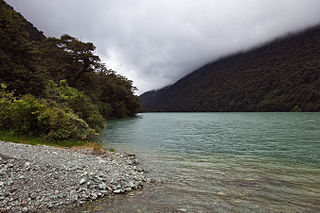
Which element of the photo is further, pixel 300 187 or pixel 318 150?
pixel 318 150

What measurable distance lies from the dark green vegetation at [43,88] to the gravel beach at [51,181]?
6532 mm

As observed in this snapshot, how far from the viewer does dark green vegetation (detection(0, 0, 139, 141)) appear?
1552 cm

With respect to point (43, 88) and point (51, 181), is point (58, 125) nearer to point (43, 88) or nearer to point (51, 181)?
point (51, 181)

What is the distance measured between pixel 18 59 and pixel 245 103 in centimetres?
18809

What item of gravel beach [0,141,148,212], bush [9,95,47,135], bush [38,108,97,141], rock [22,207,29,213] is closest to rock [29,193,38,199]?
gravel beach [0,141,148,212]

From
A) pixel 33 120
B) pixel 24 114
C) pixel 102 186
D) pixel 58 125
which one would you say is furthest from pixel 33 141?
pixel 102 186

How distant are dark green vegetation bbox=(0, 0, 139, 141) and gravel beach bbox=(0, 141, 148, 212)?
6532 mm

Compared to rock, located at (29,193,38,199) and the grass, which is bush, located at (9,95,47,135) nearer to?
the grass

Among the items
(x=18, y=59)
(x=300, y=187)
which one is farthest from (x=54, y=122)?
(x=300, y=187)

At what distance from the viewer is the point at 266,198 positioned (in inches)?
307

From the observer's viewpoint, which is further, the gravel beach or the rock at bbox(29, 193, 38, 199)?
the rock at bbox(29, 193, 38, 199)

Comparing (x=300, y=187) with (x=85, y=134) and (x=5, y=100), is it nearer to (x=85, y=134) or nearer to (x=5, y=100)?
(x=85, y=134)

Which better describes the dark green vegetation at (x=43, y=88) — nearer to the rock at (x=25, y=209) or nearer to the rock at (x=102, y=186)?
the rock at (x=102, y=186)

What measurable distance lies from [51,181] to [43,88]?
22.0 m
